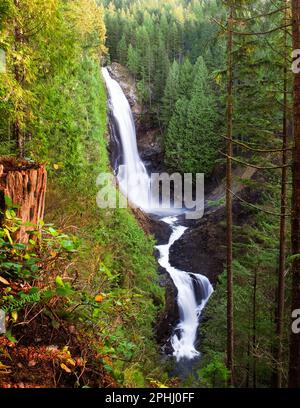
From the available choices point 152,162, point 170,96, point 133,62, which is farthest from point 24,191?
point 133,62

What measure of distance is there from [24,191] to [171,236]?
2273cm

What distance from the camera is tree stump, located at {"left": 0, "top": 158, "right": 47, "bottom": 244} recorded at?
12.1 ft

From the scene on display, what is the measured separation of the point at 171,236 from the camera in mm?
26250

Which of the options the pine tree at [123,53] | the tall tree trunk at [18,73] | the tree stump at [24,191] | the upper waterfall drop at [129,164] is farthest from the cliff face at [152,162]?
the tree stump at [24,191]

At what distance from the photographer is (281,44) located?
969 centimetres

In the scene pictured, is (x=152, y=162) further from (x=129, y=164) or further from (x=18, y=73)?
(x=18, y=73)

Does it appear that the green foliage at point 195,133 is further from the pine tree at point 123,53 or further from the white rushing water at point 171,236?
the pine tree at point 123,53

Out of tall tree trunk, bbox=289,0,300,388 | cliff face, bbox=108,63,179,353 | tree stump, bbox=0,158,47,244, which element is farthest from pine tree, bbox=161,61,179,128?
tree stump, bbox=0,158,47,244

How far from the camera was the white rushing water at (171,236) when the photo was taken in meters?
18.9

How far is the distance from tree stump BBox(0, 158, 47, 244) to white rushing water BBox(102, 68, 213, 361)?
615 inches

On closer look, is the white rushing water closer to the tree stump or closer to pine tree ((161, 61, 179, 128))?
pine tree ((161, 61, 179, 128))

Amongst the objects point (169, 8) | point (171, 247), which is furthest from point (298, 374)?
point (169, 8)
